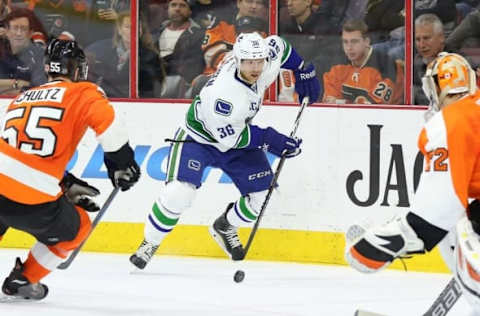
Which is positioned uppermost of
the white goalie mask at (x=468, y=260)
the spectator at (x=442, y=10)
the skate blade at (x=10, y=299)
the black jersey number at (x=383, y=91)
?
the white goalie mask at (x=468, y=260)

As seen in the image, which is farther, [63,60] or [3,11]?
[3,11]

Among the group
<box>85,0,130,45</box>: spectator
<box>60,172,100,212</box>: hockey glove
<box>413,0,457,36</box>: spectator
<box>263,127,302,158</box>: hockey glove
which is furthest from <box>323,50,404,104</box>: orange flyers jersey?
<box>60,172,100,212</box>: hockey glove

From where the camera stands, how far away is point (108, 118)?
4129mm

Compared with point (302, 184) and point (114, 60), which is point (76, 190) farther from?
point (114, 60)

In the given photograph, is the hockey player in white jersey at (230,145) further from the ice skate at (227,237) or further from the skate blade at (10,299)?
the skate blade at (10,299)

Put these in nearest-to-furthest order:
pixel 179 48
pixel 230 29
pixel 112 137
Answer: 1. pixel 112 137
2. pixel 230 29
3. pixel 179 48

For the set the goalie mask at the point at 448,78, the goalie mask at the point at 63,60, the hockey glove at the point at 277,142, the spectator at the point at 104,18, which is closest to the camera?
the goalie mask at the point at 448,78

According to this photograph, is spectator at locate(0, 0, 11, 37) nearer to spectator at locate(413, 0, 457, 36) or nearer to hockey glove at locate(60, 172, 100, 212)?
spectator at locate(413, 0, 457, 36)

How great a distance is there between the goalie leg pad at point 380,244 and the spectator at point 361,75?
136 inches

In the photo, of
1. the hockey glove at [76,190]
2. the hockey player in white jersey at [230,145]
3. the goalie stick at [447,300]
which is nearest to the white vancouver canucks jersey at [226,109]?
the hockey player in white jersey at [230,145]

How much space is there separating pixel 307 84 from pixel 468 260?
3.13m

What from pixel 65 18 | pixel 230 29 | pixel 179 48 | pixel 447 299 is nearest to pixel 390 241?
pixel 447 299

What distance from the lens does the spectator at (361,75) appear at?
6207mm

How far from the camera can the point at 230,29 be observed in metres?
6.51
